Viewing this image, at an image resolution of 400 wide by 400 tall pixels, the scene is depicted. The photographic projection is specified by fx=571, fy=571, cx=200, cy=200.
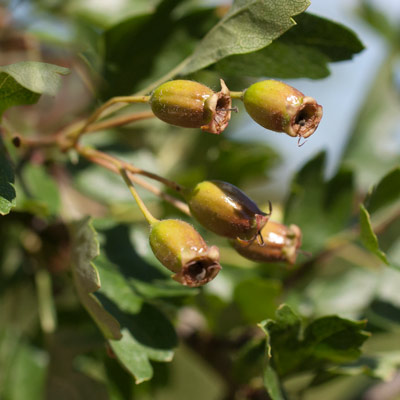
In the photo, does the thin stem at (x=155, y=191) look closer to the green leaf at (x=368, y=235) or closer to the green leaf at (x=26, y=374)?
the green leaf at (x=368, y=235)

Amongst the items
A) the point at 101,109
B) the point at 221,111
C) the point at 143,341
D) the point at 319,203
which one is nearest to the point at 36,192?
the point at 101,109

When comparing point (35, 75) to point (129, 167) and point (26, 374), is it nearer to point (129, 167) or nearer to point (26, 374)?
point (129, 167)

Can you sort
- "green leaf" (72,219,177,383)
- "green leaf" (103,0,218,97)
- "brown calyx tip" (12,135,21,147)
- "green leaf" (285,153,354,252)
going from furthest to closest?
"green leaf" (285,153,354,252)
"green leaf" (103,0,218,97)
"brown calyx tip" (12,135,21,147)
"green leaf" (72,219,177,383)

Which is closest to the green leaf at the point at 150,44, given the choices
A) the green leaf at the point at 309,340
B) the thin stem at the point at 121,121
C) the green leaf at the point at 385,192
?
the thin stem at the point at 121,121

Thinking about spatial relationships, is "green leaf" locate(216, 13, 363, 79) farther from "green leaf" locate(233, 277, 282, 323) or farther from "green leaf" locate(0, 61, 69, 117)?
"green leaf" locate(233, 277, 282, 323)

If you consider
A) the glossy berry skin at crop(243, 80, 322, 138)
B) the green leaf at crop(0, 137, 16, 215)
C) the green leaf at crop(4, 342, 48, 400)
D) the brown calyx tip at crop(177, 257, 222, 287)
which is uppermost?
the glossy berry skin at crop(243, 80, 322, 138)

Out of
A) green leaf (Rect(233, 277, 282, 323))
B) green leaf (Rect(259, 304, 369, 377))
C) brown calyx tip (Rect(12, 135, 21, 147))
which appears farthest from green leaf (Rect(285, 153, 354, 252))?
brown calyx tip (Rect(12, 135, 21, 147))

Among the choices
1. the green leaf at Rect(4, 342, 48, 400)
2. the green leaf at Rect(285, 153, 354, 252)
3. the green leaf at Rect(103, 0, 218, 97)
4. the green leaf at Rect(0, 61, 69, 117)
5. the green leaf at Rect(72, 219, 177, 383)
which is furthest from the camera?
the green leaf at Rect(4, 342, 48, 400)
